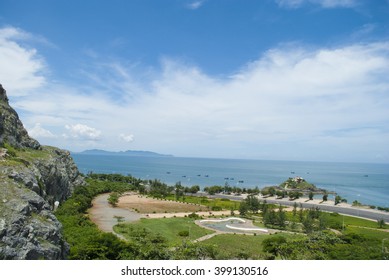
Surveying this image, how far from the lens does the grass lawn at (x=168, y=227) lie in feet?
129

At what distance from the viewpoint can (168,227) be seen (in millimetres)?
45219

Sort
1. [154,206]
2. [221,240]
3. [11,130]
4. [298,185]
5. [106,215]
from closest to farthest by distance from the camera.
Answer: [221,240]
[11,130]
[106,215]
[154,206]
[298,185]

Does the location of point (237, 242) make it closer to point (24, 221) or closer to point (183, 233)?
point (183, 233)

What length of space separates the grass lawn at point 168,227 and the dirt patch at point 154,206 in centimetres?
1036

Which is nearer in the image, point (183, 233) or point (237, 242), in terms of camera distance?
point (237, 242)

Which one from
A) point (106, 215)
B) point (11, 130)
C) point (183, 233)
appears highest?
point (11, 130)

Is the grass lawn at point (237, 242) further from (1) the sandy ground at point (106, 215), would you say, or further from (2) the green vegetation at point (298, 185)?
(2) the green vegetation at point (298, 185)

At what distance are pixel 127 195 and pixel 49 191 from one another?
125ft

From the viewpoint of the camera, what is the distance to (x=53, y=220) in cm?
2412

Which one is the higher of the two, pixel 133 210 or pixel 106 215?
pixel 106 215

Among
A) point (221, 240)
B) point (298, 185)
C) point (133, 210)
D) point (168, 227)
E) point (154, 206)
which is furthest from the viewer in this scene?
point (298, 185)

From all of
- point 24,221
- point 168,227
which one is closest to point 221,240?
point 168,227

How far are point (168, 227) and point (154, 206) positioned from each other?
68.1ft

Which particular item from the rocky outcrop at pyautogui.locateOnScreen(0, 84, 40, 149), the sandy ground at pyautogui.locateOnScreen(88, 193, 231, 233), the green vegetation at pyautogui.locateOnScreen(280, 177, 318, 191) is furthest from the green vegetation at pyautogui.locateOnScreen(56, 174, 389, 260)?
the green vegetation at pyautogui.locateOnScreen(280, 177, 318, 191)
